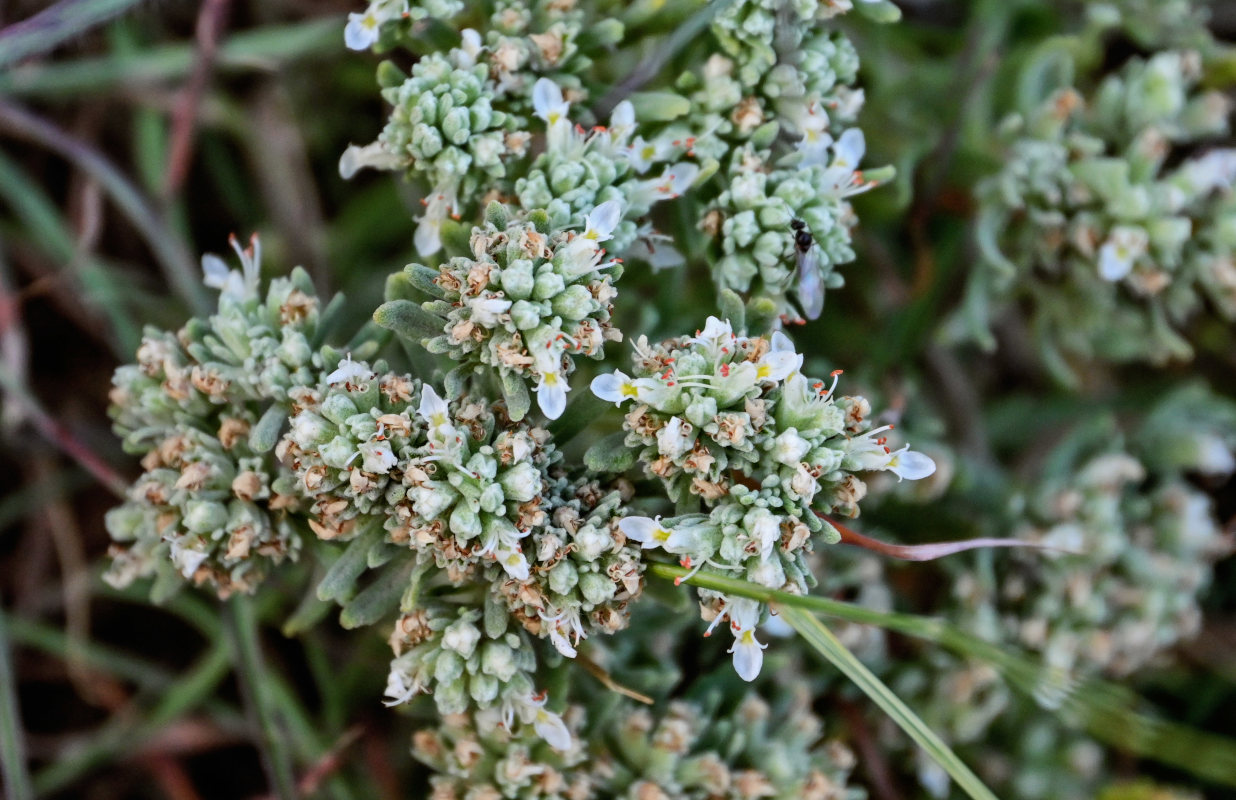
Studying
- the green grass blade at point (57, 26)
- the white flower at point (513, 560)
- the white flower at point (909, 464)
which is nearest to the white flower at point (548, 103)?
the white flower at point (513, 560)

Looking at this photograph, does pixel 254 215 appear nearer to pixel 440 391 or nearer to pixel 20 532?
pixel 20 532

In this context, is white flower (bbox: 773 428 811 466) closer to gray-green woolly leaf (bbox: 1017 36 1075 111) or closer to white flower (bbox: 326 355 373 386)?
white flower (bbox: 326 355 373 386)

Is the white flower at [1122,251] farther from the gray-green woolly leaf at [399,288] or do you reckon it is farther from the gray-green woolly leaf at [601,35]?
the gray-green woolly leaf at [399,288]

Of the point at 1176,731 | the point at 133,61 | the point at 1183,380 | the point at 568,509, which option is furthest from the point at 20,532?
the point at 1183,380

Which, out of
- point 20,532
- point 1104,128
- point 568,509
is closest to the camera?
point 568,509

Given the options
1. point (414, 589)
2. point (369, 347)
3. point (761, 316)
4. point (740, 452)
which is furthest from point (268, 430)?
point (761, 316)

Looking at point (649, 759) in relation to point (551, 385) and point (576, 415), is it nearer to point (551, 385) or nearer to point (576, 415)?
point (576, 415)

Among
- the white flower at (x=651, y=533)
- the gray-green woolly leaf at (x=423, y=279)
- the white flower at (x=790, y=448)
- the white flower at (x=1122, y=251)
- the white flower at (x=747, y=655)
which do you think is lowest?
the white flower at (x=1122, y=251)
